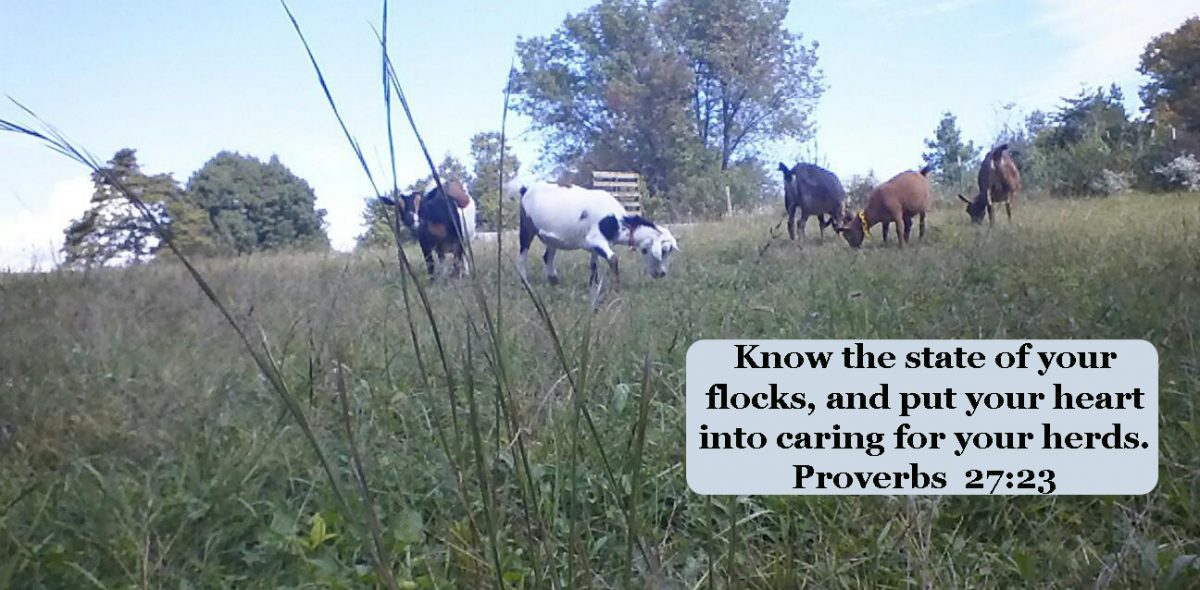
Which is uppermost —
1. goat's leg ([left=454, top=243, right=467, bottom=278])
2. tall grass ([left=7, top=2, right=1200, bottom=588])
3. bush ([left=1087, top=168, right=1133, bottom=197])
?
bush ([left=1087, top=168, right=1133, bottom=197])

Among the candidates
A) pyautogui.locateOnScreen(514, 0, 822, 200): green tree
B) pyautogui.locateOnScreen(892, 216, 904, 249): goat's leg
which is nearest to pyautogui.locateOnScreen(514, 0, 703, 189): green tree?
pyautogui.locateOnScreen(514, 0, 822, 200): green tree

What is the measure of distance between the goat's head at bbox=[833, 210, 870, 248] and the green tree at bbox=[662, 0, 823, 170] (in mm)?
106

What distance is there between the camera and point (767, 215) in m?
0.84

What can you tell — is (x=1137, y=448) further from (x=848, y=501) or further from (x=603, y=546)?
(x=603, y=546)

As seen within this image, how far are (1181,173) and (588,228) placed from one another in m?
0.63

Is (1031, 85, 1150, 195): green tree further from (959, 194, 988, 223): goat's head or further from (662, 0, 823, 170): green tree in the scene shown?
(662, 0, 823, 170): green tree

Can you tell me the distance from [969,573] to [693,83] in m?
0.51

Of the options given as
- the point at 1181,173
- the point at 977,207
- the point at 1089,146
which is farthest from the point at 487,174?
the point at 1181,173

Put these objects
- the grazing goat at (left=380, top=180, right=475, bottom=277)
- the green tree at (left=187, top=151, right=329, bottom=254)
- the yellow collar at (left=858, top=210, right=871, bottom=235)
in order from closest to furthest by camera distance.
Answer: the grazing goat at (left=380, top=180, right=475, bottom=277) → the green tree at (left=187, top=151, right=329, bottom=254) → the yellow collar at (left=858, top=210, right=871, bottom=235)

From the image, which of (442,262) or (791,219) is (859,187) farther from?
(442,262)

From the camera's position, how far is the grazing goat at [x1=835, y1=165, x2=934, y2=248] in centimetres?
80

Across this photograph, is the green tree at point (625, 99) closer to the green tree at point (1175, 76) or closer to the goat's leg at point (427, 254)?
the goat's leg at point (427, 254)

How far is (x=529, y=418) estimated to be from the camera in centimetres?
69

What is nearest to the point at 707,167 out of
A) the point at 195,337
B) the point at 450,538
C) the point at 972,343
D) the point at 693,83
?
the point at 693,83
